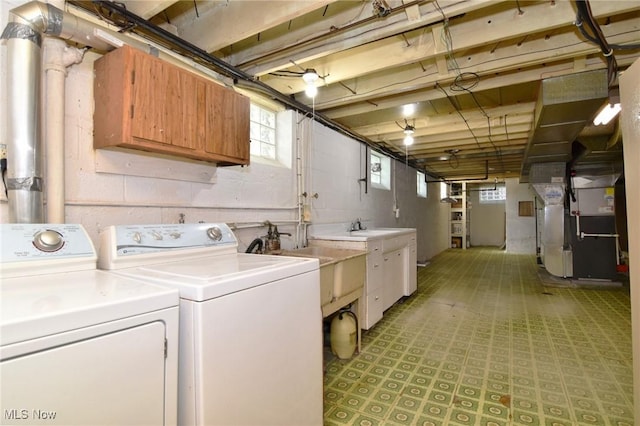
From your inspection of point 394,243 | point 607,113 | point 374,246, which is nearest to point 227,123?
point 374,246

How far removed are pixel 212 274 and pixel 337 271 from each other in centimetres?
136

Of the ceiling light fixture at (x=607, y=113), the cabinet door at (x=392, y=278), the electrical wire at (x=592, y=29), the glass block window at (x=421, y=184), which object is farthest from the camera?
the glass block window at (x=421, y=184)

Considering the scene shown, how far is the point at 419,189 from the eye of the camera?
302 inches

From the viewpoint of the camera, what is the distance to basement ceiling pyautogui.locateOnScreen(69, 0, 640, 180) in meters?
1.78

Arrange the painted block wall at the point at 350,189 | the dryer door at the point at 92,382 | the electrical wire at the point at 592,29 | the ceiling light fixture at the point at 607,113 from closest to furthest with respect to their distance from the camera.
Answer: the dryer door at the point at 92,382 < the electrical wire at the point at 592,29 < the ceiling light fixture at the point at 607,113 < the painted block wall at the point at 350,189

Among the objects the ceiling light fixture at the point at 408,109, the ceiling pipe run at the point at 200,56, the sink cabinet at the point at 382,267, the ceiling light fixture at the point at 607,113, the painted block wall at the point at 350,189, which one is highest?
the ceiling light fixture at the point at 408,109

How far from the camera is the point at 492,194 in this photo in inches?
455

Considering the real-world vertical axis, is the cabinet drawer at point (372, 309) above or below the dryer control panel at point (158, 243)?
below

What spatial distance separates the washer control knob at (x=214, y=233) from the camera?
1.81m

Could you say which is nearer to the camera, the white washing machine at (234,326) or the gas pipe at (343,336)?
the white washing machine at (234,326)

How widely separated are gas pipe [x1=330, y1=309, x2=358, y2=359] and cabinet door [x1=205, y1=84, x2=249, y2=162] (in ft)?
5.00

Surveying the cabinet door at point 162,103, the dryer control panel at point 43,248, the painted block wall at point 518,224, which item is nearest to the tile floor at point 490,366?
the dryer control panel at point 43,248

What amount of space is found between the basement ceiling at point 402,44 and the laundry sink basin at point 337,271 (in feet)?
4.69

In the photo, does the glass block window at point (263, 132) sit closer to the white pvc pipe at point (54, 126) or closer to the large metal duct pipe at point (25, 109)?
the white pvc pipe at point (54, 126)
